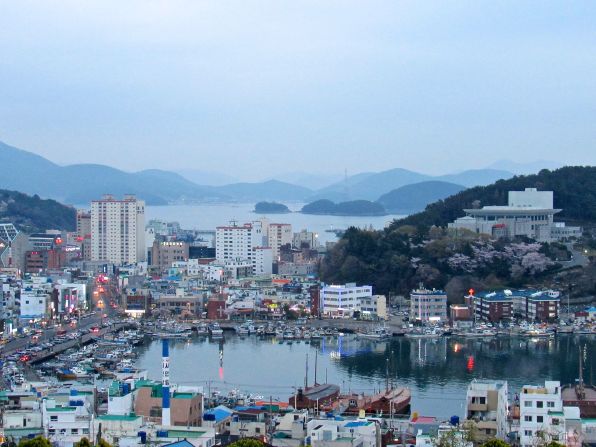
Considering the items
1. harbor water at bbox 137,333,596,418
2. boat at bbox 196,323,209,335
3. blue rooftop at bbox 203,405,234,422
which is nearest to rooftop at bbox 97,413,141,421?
blue rooftop at bbox 203,405,234,422

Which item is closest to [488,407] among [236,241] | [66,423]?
[66,423]

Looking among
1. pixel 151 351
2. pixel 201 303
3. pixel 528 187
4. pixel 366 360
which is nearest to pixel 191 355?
pixel 151 351

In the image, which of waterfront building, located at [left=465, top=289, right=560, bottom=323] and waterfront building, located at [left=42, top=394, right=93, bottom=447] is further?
waterfront building, located at [left=465, top=289, right=560, bottom=323]

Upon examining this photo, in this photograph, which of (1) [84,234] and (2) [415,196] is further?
(2) [415,196]

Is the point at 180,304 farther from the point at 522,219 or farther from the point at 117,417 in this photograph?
the point at 117,417

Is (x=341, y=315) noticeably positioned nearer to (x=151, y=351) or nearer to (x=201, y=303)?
(x=201, y=303)

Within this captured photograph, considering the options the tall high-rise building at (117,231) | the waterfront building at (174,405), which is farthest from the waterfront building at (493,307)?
the waterfront building at (174,405)

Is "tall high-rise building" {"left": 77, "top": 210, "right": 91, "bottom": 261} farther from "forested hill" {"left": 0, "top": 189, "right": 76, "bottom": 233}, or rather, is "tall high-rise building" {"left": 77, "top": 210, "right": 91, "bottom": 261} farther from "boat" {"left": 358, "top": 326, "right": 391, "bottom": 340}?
"boat" {"left": 358, "top": 326, "right": 391, "bottom": 340}

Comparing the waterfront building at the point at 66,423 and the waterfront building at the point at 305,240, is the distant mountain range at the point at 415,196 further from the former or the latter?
the waterfront building at the point at 66,423
